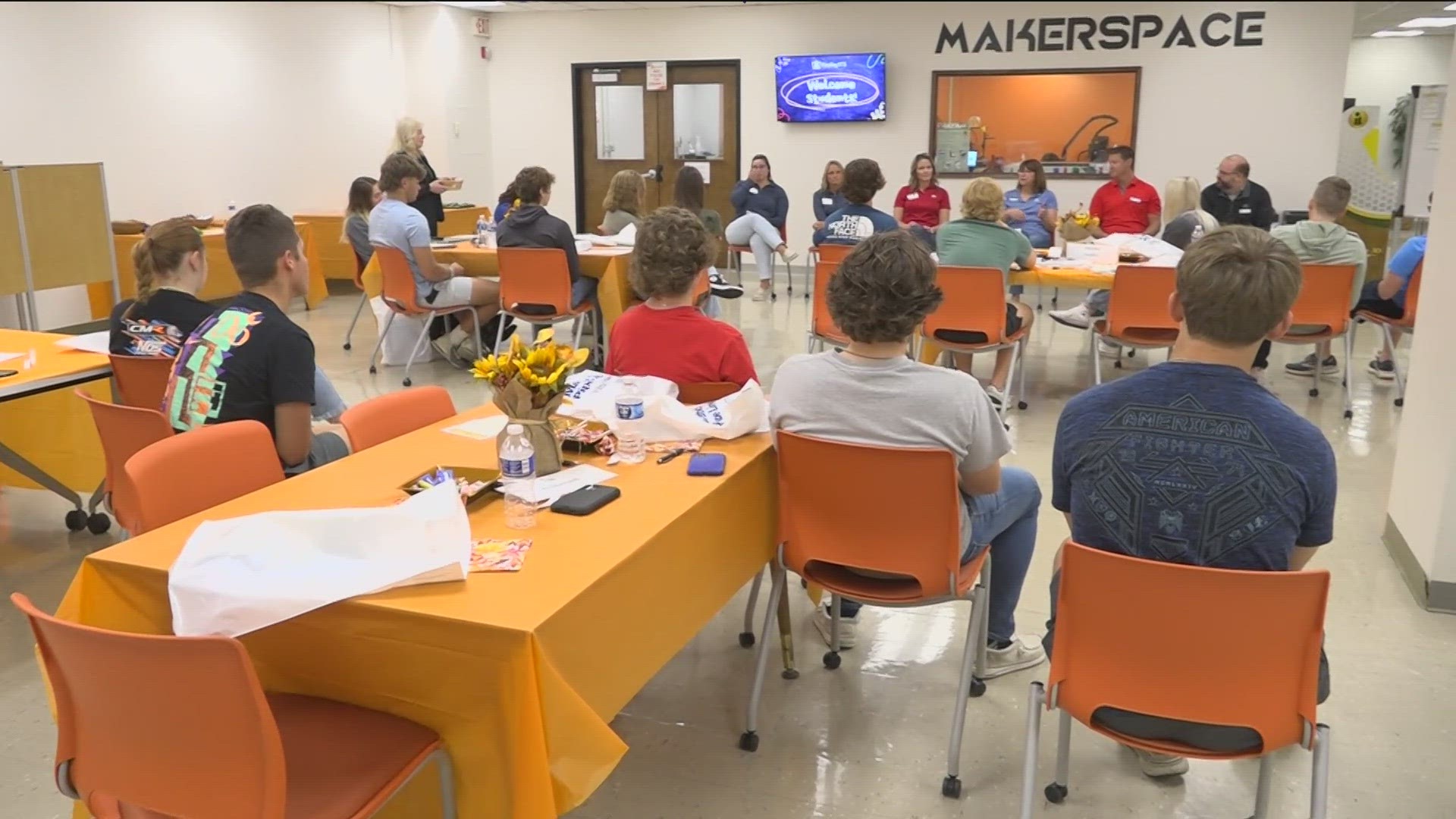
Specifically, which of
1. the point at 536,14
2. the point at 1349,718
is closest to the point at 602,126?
the point at 536,14

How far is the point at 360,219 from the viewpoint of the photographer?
693 centimetres

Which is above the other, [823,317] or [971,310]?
[971,310]

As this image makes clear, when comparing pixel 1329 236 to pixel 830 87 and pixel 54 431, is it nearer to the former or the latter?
pixel 830 87

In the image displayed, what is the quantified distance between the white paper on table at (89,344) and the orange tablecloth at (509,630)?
6.04 ft

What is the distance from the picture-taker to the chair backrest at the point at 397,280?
616 centimetres

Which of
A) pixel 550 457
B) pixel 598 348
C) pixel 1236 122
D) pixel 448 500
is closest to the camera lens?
pixel 448 500

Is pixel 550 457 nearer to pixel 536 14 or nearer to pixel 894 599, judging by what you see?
pixel 894 599

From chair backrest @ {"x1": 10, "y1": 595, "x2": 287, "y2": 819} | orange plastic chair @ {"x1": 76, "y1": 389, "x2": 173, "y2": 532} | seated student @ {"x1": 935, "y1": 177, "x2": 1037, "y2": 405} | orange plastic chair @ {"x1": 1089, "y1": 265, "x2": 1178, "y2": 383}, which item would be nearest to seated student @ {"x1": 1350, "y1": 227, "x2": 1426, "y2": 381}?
orange plastic chair @ {"x1": 1089, "y1": 265, "x2": 1178, "y2": 383}

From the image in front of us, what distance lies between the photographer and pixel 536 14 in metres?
11.4

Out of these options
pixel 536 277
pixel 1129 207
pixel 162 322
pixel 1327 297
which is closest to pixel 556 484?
pixel 162 322

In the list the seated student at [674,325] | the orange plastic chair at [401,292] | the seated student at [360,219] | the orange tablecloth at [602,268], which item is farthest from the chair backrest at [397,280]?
the seated student at [674,325]

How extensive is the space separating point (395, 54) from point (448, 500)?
32.8 ft

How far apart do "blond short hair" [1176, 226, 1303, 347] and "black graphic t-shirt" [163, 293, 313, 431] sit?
2.08 m

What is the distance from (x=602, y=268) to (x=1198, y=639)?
5.01 metres
